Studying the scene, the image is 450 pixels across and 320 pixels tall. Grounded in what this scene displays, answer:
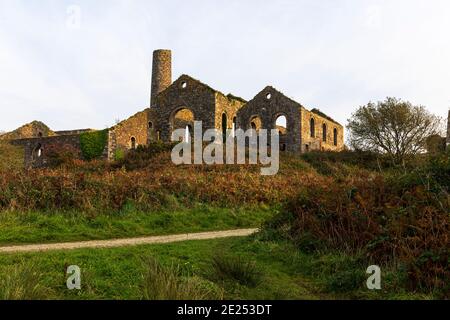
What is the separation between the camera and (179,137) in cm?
3934

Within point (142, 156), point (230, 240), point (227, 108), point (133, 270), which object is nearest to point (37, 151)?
point (142, 156)

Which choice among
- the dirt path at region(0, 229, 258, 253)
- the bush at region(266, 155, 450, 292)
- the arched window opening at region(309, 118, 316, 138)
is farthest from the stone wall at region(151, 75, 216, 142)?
the bush at region(266, 155, 450, 292)

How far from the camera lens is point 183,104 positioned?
37750 millimetres

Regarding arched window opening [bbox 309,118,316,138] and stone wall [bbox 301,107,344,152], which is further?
arched window opening [bbox 309,118,316,138]

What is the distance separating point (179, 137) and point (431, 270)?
3312 cm

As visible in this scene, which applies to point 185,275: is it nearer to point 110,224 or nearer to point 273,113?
point 110,224

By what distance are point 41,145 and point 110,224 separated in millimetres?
26166

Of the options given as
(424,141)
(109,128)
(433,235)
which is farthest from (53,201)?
(424,141)

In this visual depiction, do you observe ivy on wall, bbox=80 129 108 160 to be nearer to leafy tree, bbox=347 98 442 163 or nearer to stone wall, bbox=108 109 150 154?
stone wall, bbox=108 109 150 154

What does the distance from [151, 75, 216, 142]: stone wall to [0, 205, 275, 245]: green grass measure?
67.7 feet

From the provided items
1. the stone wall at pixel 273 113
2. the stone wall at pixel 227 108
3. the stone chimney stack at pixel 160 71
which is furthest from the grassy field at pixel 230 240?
the stone chimney stack at pixel 160 71

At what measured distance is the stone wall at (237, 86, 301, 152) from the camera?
3806 centimetres

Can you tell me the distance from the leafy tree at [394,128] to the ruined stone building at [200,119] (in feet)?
15.5
